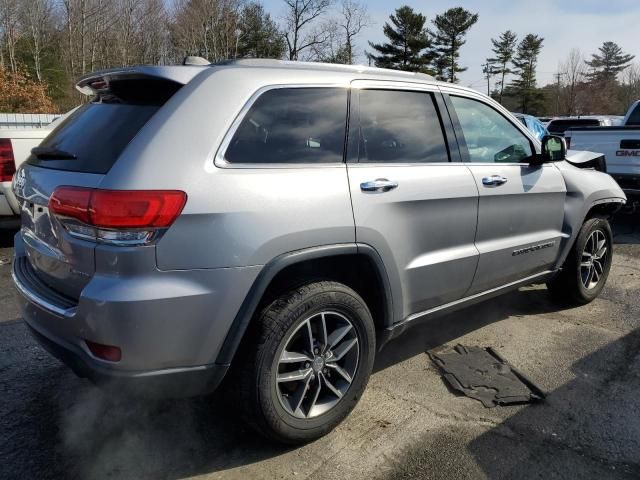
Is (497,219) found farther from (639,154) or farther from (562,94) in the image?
(562,94)

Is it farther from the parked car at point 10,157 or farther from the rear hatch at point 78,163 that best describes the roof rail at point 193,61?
the parked car at point 10,157

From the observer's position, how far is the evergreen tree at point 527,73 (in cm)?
5925

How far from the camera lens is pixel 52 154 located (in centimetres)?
266

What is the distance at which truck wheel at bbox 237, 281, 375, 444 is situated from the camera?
8.18ft

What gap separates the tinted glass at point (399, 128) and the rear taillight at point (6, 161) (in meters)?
4.43

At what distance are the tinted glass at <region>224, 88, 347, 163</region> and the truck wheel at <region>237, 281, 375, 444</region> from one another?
2.12 ft

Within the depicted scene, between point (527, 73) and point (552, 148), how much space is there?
6435 cm

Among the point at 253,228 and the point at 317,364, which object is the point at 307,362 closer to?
the point at 317,364

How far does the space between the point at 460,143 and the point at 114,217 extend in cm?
221

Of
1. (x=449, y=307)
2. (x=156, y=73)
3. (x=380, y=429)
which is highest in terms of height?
(x=156, y=73)

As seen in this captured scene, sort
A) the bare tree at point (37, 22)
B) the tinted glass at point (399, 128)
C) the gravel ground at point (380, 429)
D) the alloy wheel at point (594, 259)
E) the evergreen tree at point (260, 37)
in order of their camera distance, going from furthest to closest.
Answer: the evergreen tree at point (260, 37) < the bare tree at point (37, 22) < the alloy wheel at point (594, 259) < the tinted glass at point (399, 128) < the gravel ground at point (380, 429)

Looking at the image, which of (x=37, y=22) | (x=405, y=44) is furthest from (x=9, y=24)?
(x=405, y=44)

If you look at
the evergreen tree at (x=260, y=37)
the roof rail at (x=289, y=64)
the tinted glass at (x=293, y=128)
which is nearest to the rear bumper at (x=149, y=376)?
the tinted glass at (x=293, y=128)

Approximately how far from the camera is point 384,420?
9.93ft
